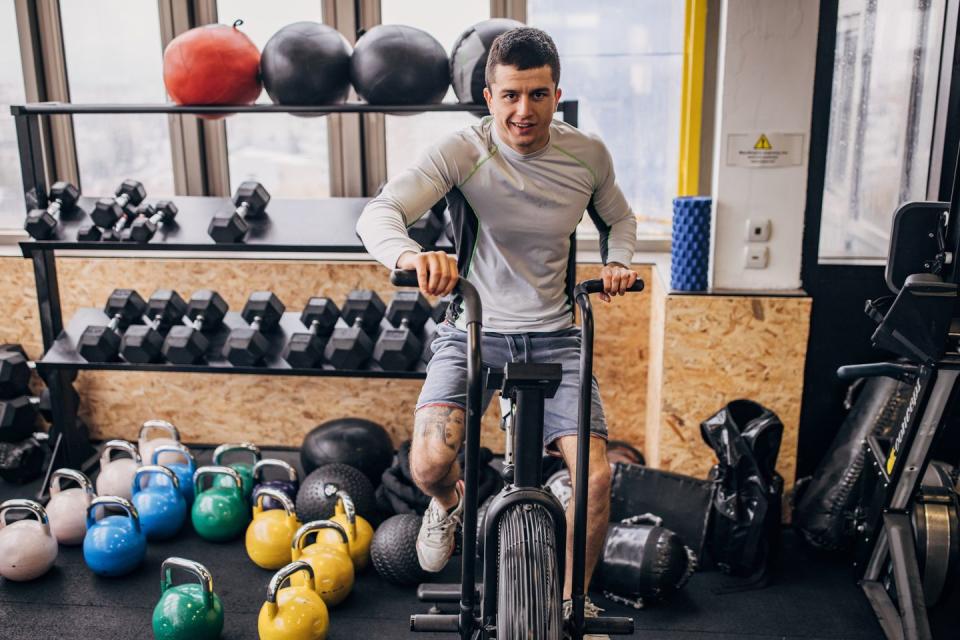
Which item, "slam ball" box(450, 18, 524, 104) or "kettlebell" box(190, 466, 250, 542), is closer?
"slam ball" box(450, 18, 524, 104)

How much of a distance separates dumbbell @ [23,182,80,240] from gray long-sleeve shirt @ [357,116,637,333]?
182 centimetres

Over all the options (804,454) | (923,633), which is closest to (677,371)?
(804,454)

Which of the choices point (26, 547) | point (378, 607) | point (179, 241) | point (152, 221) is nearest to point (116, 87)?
→ point (152, 221)

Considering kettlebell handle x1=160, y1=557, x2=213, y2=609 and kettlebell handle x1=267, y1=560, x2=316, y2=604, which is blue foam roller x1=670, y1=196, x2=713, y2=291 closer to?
kettlebell handle x1=267, y1=560, x2=316, y2=604

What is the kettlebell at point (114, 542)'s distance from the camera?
2.78 m

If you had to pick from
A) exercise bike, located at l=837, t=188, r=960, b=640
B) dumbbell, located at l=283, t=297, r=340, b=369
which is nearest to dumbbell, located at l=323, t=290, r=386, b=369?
dumbbell, located at l=283, t=297, r=340, b=369

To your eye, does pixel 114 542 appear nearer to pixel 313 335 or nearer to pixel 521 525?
pixel 313 335

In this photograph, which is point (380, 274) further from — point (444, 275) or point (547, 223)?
point (444, 275)

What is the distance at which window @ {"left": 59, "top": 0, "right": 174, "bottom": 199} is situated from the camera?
3.83 metres

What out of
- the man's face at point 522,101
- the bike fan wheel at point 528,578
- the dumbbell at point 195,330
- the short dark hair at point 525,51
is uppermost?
the short dark hair at point 525,51

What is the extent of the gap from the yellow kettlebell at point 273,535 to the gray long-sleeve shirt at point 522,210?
1.09 m

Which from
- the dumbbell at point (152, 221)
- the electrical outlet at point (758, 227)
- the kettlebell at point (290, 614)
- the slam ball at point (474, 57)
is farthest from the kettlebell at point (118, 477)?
the electrical outlet at point (758, 227)

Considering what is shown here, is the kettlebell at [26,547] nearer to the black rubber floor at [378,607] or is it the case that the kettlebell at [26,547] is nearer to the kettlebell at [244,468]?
the black rubber floor at [378,607]

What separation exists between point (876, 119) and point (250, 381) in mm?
2636
